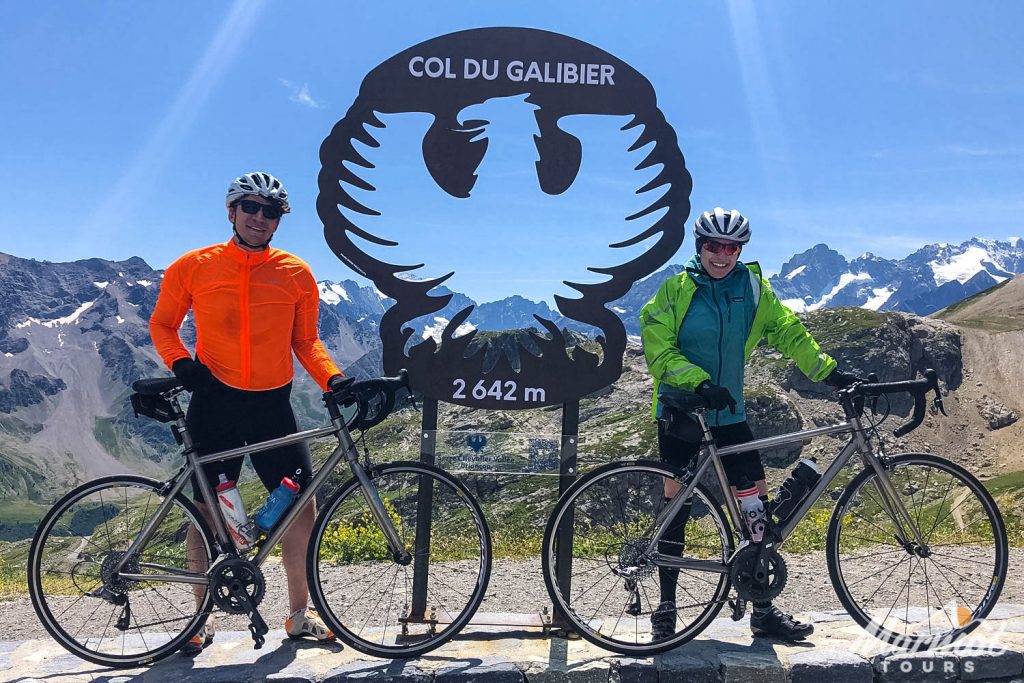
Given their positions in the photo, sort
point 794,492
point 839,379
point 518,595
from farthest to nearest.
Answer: point 518,595 → point 839,379 → point 794,492

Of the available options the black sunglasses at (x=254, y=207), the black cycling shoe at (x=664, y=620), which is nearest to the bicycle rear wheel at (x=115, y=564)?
the black sunglasses at (x=254, y=207)

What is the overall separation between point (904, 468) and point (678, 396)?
179cm

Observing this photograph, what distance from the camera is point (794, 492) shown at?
502 cm

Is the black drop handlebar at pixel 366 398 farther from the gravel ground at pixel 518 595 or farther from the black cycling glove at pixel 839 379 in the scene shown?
the black cycling glove at pixel 839 379

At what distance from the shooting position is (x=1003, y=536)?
5.11m

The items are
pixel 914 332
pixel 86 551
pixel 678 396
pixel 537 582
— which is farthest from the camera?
pixel 914 332

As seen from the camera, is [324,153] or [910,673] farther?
[324,153]

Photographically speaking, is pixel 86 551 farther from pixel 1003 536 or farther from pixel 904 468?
pixel 1003 536

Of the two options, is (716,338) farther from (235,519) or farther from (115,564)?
(115,564)

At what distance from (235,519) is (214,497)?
22 centimetres

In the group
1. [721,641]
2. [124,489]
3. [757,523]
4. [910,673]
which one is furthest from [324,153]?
[910,673]

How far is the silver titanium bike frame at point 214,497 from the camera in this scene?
4879mm

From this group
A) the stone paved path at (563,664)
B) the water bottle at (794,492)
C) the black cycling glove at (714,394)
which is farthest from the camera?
the water bottle at (794,492)

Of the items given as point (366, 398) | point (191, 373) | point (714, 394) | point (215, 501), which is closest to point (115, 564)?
point (215, 501)
